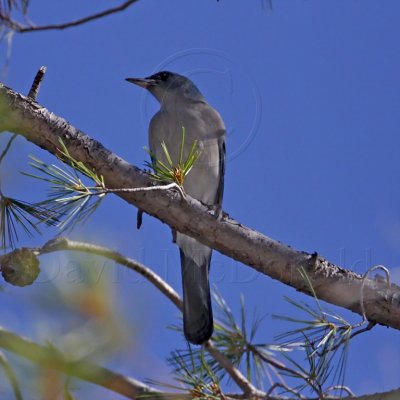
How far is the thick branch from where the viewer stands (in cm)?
388

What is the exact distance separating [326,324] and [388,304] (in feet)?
1.75

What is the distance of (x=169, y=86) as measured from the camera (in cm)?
696

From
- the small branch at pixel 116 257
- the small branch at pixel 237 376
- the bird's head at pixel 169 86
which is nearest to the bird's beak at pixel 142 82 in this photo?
the bird's head at pixel 169 86

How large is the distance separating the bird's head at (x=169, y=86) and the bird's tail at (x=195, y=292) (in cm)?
129

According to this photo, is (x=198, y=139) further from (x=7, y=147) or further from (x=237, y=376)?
(x=7, y=147)

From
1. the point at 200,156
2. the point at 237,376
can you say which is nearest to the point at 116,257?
the point at 237,376

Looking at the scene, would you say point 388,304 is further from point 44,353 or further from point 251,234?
point 44,353

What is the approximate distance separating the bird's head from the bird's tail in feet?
4.23

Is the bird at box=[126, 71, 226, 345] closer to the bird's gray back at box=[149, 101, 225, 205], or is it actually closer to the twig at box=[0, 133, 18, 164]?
the bird's gray back at box=[149, 101, 225, 205]

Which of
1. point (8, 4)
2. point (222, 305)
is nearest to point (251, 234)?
point (222, 305)

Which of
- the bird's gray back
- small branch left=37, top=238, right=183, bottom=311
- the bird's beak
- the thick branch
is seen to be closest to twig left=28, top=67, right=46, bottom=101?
the thick branch

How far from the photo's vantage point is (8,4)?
372 centimetres

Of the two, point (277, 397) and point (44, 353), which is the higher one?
point (277, 397)

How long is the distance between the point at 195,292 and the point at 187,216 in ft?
5.24
